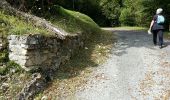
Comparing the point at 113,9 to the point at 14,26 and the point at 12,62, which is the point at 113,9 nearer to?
the point at 14,26

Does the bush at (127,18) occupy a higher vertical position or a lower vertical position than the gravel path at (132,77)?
higher

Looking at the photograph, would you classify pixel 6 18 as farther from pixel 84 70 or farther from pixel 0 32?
pixel 84 70

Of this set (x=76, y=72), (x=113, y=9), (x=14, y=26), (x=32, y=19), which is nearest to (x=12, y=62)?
(x=14, y=26)

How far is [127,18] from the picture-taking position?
1629 inches

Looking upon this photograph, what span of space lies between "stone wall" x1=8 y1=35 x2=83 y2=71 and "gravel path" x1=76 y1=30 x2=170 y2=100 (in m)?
1.33

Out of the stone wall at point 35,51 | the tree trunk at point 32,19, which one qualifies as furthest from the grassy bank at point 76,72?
the tree trunk at point 32,19

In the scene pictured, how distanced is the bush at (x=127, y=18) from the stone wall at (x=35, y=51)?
2979 cm

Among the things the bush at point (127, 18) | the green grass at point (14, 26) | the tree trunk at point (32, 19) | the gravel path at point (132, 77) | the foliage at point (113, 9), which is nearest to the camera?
the gravel path at point (132, 77)

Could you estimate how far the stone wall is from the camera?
10430 millimetres

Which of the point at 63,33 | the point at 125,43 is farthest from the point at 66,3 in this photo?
the point at 63,33

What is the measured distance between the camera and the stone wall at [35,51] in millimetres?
10430

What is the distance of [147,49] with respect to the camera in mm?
15234

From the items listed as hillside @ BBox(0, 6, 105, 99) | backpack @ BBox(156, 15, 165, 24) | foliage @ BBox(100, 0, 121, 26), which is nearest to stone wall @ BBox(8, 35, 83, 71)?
hillside @ BBox(0, 6, 105, 99)

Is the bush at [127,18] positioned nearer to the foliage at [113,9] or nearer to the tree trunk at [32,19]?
the foliage at [113,9]
